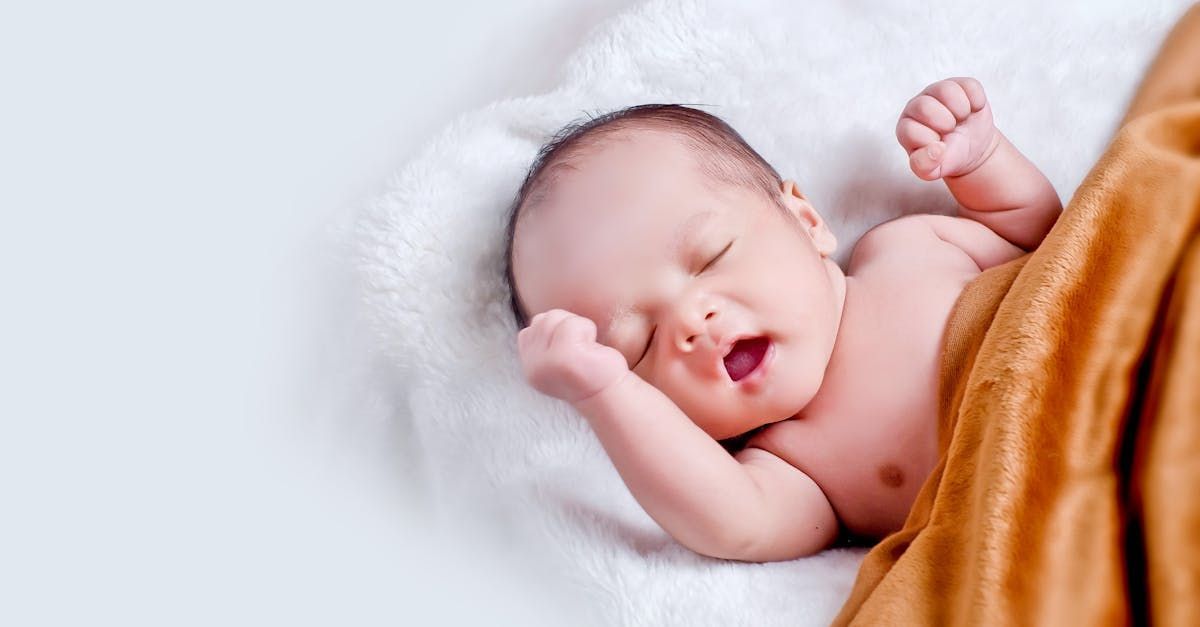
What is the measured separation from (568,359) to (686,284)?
0.59 ft

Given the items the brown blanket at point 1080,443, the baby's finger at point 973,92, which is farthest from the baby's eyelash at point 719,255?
the baby's finger at point 973,92

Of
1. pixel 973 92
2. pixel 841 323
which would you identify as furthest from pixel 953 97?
pixel 841 323

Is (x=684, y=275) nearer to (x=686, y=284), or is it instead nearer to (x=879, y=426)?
(x=686, y=284)

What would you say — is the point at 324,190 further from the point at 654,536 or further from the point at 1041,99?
the point at 1041,99

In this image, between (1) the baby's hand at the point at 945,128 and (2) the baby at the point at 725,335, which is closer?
(2) the baby at the point at 725,335

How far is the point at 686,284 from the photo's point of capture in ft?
3.67

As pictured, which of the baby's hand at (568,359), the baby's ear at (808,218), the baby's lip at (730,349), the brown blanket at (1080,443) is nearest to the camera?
the brown blanket at (1080,443)

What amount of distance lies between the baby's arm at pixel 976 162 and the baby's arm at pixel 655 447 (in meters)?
0.46

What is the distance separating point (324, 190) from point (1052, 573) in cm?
101

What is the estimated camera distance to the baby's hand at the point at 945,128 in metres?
1.28

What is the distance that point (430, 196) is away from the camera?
1.29 meters

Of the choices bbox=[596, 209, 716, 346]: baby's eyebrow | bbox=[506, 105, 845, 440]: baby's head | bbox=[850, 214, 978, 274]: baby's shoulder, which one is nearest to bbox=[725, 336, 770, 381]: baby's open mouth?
bbox=[506, 105, 845, 440]: baby's head

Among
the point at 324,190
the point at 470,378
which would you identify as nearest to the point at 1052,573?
the point at 470,378

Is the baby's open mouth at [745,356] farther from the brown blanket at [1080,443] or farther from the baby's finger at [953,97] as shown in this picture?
the baby's finger at [953,97]
